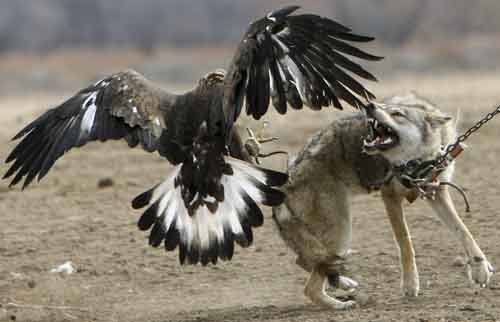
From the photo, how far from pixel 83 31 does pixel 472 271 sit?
41.0 metres

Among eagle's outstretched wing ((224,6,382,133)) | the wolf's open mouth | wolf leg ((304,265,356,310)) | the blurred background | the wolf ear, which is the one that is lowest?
wolf leg ((304,265,356,310))

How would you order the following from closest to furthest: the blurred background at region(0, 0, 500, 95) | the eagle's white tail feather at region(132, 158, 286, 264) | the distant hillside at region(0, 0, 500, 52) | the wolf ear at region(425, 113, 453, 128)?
the eagle's white tail feather at region(132, 158, 286, 264) → the wolf ear at region(425, 113, 453, 128) → the blurred background at region(0, 0, 500, 95) → the distant hillside at region(0, 0, 500, 52)

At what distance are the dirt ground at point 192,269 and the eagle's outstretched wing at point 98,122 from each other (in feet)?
3.77

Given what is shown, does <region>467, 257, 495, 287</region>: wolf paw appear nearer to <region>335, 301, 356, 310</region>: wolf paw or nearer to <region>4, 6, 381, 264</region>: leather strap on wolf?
<region>335, 301, 356, 310</region>: wolf paw

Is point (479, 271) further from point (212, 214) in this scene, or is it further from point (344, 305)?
point (212, 214)

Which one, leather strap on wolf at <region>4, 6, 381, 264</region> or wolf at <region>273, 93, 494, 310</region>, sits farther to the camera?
wolf at <region>273, 93, 494, 310</region>

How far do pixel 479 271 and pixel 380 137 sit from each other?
3.79 ft

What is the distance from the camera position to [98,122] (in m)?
8.30

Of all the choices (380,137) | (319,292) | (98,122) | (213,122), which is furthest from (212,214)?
(380,137)

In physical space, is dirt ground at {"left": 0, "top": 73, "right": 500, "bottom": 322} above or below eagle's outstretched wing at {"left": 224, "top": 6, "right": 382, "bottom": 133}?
below

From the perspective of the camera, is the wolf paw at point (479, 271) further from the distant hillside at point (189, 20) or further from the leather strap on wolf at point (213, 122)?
the distant hillside at point (189, 20)

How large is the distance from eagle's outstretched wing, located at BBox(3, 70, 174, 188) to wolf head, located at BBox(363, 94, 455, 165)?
1531 millimetres

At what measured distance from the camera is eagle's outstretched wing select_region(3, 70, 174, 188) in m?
8.07

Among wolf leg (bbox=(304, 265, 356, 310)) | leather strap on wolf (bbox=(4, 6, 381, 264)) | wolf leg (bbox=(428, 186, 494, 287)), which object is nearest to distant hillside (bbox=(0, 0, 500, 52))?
wolf leg (bbox=(428, 186, 494, 287))
